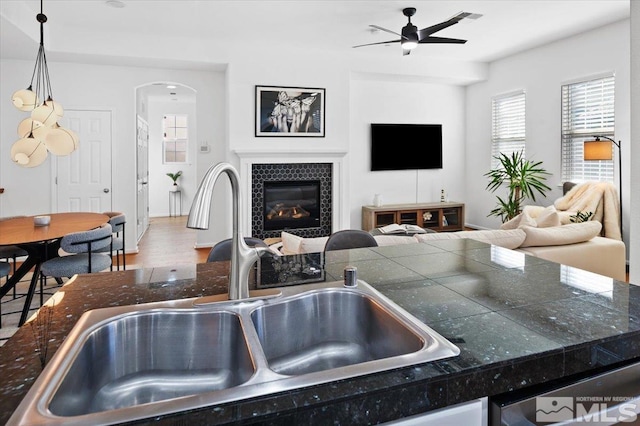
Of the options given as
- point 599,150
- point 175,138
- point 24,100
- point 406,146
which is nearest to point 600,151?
point 599,150

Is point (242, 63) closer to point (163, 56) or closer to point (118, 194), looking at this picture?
point (163, 56)

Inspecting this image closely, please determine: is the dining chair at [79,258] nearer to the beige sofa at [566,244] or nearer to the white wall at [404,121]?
the beige sofa at [566,244]

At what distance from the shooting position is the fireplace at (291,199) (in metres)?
5.89

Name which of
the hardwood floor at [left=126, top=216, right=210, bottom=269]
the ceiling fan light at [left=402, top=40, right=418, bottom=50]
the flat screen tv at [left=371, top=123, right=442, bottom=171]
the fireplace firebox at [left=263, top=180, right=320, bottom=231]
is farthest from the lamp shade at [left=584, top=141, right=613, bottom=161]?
the hardwood floor at [left=126, top=216, right=210, bottom=269]

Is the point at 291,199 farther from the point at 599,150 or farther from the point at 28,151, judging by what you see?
the point at 599,150

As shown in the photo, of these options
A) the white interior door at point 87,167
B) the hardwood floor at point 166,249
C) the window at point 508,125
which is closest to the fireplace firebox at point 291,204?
the hardwood floor at point 166,249

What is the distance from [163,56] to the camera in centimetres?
525

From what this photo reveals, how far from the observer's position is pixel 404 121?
7.02 m

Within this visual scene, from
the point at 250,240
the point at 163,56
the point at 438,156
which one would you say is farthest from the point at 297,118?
the point at 250,240

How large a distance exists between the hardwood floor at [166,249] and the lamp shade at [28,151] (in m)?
1.80

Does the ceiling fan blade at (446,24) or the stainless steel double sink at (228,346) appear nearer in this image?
the stainless steel double sink at (228,346)

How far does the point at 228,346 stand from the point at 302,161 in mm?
5043

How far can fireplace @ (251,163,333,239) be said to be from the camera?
5.89 m

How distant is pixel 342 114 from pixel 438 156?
6.79 ft
